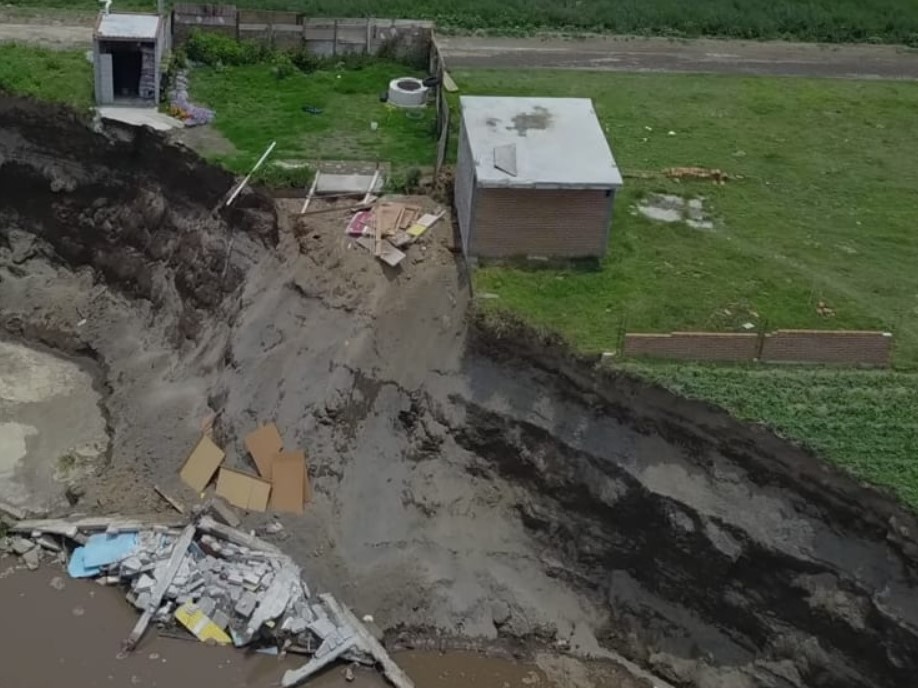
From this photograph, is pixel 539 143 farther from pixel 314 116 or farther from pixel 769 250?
pixel 314 116

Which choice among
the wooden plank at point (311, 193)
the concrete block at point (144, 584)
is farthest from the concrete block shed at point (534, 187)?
the concrete block at point (144, 584)

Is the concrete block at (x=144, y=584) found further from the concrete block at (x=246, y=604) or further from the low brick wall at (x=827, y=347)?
the low brick wall at (x=827, y=347)

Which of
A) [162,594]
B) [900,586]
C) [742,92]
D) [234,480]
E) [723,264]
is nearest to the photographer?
[900,586]

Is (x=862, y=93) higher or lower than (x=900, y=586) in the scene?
higher

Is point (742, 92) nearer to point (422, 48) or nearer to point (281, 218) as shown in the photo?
point (422, 48)

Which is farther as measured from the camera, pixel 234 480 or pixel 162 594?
pixel 234 480

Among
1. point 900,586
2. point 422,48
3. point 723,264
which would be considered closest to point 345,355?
point 723,264
